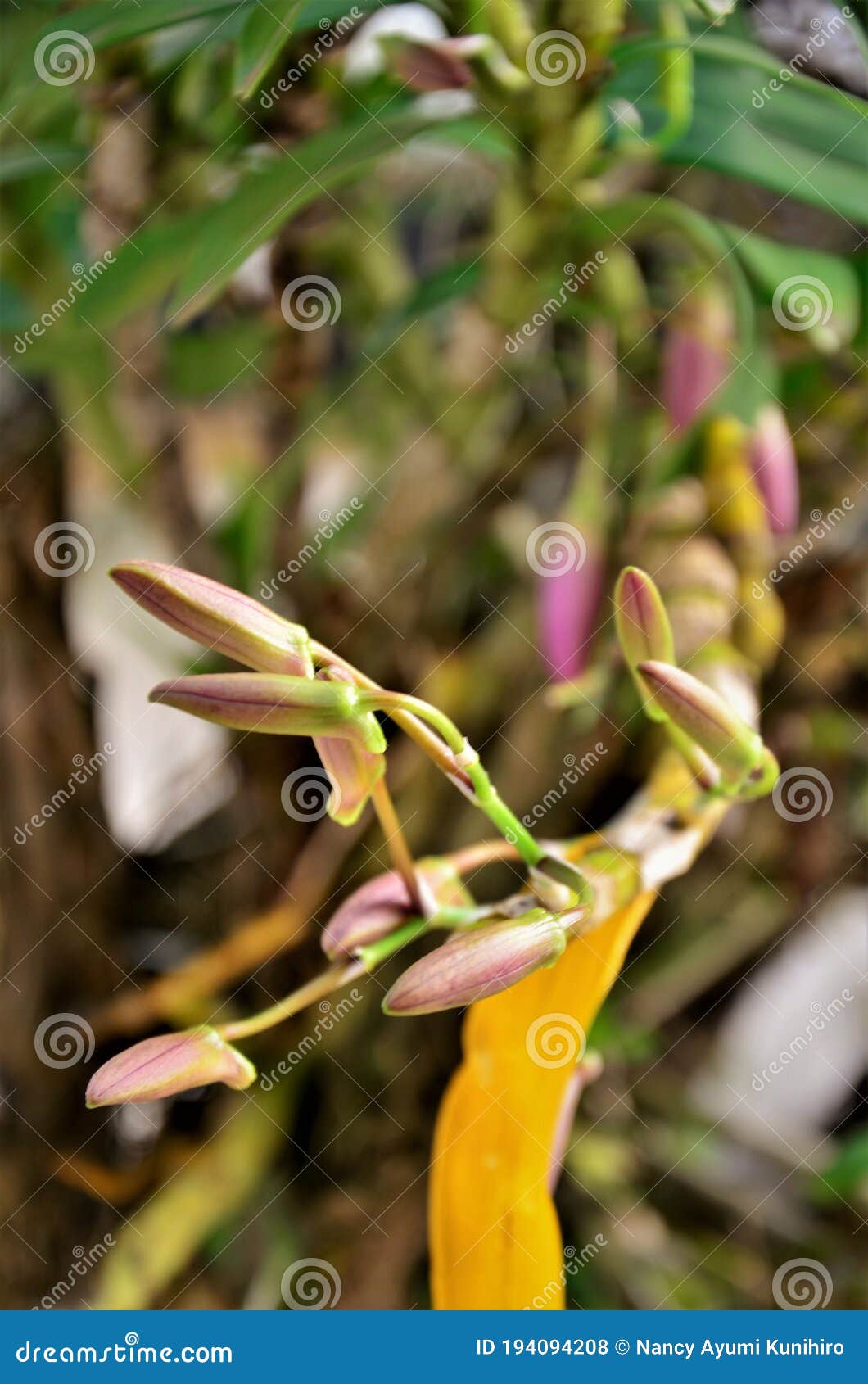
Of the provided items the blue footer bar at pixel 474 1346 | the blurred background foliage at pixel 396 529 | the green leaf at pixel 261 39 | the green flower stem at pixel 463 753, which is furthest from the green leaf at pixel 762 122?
the blue footer bar at pixel 474 1346

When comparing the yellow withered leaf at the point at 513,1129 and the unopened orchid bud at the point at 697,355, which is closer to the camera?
the yellow withered leaf at the point at 513,1129

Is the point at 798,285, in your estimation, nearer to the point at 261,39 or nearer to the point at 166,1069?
the point at 261,39

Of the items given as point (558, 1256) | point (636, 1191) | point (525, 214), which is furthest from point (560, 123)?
point (636, 1191)

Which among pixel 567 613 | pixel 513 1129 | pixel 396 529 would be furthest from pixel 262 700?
pixel 396 529

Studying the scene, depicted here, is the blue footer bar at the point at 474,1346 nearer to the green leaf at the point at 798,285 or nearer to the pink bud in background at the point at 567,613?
the pink bud in background at the point at 567,613

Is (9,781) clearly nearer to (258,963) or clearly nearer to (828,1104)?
(258,963)

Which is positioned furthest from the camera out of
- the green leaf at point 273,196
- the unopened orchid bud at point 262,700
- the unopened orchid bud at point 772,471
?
the unopened orchid bud at point 772,471

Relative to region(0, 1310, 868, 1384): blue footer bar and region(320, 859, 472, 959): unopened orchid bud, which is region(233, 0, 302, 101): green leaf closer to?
region(320, 859, 472, 959): unopened orchid bud
